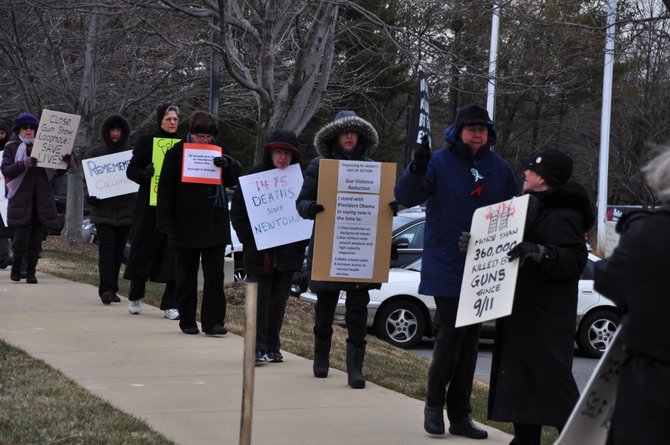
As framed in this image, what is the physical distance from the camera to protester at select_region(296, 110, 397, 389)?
826 cm

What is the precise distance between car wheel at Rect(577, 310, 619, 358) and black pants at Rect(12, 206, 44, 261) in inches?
260

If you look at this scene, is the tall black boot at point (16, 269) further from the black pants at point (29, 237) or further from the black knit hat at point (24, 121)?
the black knit hat at point (24, 121)

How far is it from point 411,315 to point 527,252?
8366 mm

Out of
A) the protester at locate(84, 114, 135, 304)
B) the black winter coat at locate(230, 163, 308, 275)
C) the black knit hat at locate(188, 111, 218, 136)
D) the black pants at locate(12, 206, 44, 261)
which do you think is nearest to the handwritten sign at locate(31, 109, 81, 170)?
the black pants at locate(12, 206, 44, 261)

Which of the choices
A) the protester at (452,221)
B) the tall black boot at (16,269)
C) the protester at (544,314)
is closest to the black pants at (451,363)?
the protester at (452,221)

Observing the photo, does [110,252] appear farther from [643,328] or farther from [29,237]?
[643,328]

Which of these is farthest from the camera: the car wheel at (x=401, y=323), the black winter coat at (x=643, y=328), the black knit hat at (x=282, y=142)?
the car wheel at (x=401, y=323)

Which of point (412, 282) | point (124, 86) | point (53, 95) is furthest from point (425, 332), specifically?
point (53, 95)

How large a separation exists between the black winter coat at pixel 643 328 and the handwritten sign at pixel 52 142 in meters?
10.1

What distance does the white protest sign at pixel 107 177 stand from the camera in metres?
12.0

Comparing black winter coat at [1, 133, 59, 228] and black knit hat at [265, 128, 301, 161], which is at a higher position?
black knit hat at [265, 128, 301, 161]

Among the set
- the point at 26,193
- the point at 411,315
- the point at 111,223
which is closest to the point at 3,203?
the point at 26,193

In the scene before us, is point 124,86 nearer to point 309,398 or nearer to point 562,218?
point 309,398

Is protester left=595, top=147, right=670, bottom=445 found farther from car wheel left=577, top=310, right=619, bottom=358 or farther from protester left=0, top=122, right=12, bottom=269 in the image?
protester left=0, top=122, right=12, bottom=269
